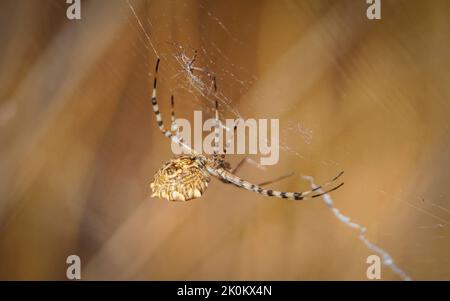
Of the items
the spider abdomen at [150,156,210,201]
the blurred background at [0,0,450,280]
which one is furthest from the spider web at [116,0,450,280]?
the spider abdomen at [150,156,210,201]

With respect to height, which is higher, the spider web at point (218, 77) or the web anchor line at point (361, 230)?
the spider web at point (218, 77)

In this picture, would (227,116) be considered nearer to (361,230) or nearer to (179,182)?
(179,182)

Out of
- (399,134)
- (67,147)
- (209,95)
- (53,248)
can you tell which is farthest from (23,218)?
(399,134)

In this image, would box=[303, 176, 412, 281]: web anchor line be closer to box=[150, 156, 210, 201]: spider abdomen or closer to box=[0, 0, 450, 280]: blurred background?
box=[0, 0, 450, 280]: blurred background

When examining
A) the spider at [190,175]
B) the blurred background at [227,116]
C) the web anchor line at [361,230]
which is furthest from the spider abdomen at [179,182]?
the web anchor line at [361,230]

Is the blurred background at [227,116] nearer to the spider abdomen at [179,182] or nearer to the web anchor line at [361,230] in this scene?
the web anchor line at [361,230]

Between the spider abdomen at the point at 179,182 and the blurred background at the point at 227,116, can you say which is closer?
the spider abdomen at the point at 179,182

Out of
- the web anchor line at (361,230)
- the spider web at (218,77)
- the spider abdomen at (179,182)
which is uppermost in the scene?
the spider web at (218,77)

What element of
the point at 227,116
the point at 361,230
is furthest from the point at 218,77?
the point at 361,230
